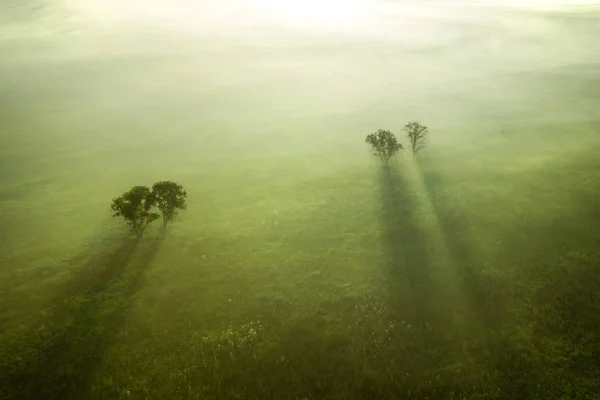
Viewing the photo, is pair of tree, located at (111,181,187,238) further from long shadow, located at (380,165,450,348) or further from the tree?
long shadow, located at (380,165,450,348)

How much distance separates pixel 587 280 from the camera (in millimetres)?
42500

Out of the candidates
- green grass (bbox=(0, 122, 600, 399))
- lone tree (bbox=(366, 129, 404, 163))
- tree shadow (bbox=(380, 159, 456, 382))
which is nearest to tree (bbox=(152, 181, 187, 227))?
green grass (bbox=(0, 122, 600, 399))

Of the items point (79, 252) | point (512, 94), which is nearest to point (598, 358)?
point (79, 252)

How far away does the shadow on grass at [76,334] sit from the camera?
33.3 m

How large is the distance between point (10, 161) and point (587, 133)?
15644 centimetres

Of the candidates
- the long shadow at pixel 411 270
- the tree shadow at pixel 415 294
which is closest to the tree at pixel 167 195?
the tree shadow at pixel 415 294

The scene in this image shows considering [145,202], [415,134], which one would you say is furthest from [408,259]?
[415,134]

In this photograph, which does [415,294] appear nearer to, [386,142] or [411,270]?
[411,270]

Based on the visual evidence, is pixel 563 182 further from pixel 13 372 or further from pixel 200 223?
pixel 13 372

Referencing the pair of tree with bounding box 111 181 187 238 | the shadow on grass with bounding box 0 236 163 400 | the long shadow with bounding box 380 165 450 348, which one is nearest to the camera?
the shadow on grass with bounding box 0 236 163 400

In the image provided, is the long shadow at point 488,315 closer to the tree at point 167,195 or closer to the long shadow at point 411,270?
the long shadow at point 411,270

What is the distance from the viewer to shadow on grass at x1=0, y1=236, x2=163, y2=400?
33.3m

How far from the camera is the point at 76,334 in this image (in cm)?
3847

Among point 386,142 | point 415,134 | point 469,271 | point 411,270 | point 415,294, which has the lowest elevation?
point 415,294
